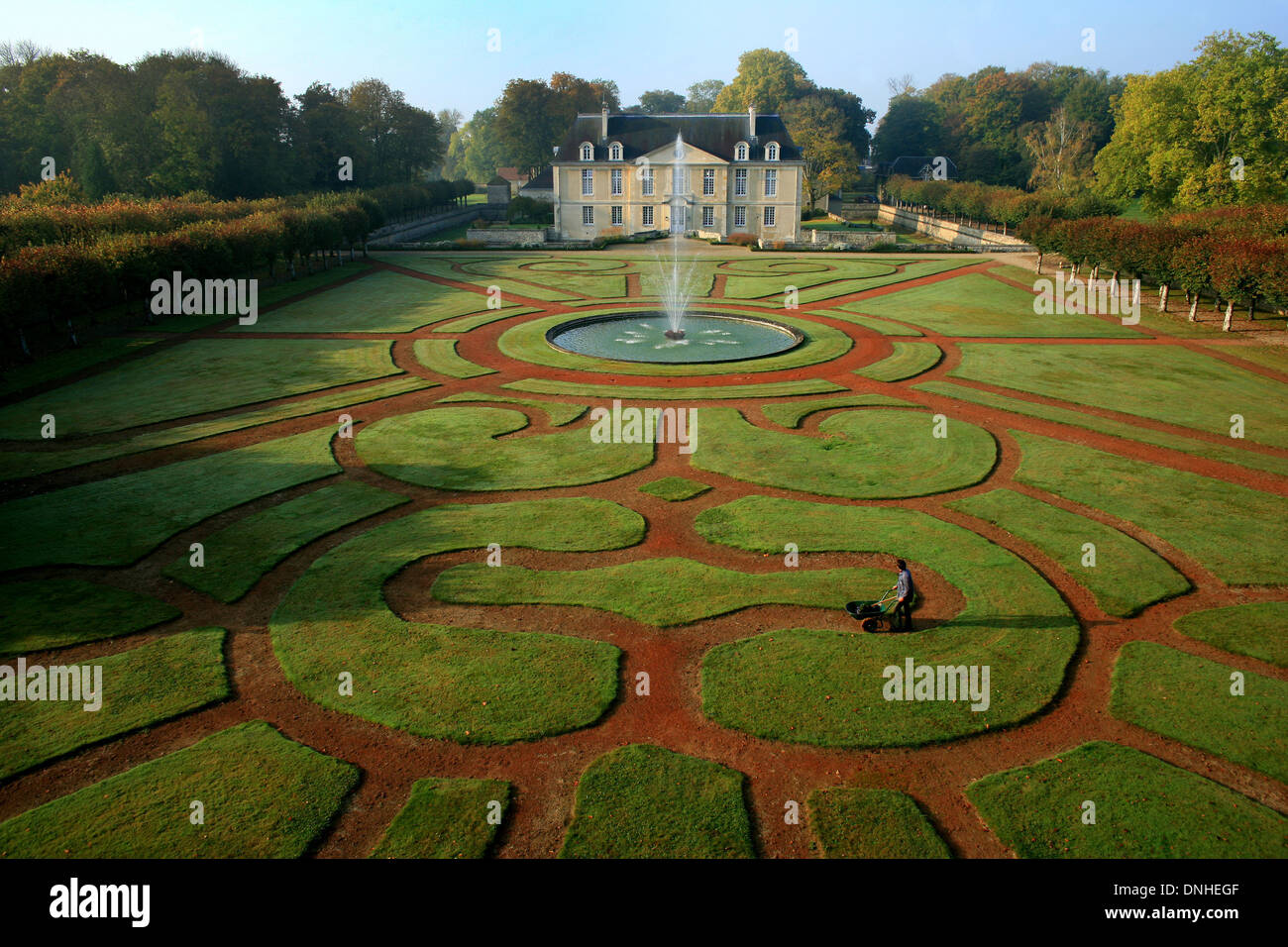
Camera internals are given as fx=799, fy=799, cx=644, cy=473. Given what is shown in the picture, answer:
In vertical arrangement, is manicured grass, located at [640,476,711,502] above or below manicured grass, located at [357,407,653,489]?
below

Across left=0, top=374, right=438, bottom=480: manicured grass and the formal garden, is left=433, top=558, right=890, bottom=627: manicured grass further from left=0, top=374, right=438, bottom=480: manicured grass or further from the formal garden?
left=0, top=374, right=438, bottom=480: manicured grass

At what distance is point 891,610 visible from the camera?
1780cm

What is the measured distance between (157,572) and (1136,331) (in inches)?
1985

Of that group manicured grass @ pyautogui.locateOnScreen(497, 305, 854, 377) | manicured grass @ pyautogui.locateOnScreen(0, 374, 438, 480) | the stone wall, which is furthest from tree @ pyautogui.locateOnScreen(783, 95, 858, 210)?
manicured grass @ pyautogui.locateOnScreen(0, 374, 438, 480)

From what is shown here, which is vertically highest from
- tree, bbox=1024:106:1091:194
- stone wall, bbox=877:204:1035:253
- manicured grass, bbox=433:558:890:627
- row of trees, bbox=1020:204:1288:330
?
tree, bbox=1024:106:1091:194

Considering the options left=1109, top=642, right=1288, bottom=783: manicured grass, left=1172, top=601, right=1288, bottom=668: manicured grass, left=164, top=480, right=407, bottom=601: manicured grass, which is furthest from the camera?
left=164, top=480, right=407, bottom=601: manicured grass

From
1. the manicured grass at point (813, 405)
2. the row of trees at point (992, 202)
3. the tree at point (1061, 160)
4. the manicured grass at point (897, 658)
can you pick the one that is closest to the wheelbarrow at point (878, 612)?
the manicured grass at point (897, 658)

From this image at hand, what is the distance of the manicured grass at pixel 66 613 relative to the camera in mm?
17188

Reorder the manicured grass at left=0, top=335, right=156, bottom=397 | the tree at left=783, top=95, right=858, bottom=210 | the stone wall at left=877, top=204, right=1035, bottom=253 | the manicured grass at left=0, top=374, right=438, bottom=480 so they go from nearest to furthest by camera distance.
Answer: the manicured grass at left=0, top=374, right=438, bottom=480, the manicured grass at left=0, top=335, right=156, bottom=397, the stone wall at left=877, top=204, right=1035, bottom=253, the tree at left=783, top=95, right=858, bottom=210

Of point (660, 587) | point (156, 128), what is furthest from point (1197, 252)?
point (156, 128)

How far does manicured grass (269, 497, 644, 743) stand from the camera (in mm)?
14968

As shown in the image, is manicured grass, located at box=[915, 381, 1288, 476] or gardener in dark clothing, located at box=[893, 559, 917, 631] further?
manicured grass, located at box=[915, 381, 1288, 476]

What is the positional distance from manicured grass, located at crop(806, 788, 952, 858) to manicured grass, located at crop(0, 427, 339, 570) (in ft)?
59.7

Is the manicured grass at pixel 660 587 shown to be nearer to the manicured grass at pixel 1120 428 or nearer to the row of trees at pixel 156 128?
the manicured grass at pixel 1120 428
